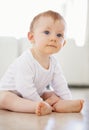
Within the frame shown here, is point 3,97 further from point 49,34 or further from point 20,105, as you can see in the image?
point 49,34

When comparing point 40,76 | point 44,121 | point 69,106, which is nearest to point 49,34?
point 40,76

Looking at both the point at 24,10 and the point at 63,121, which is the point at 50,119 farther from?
the point at 24,10

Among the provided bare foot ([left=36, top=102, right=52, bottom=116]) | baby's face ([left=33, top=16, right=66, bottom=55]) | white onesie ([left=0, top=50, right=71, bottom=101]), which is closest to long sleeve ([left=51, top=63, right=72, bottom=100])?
white onesie ([left=0, top=50, right=71, bottom=101])

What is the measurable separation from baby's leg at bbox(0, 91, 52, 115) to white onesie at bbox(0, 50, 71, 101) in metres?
0.05

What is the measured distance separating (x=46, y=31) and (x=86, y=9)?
1.48 meters

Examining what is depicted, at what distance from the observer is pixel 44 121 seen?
4.21 ft

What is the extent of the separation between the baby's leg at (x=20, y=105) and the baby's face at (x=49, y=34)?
0.27m

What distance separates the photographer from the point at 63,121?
1.30 metres

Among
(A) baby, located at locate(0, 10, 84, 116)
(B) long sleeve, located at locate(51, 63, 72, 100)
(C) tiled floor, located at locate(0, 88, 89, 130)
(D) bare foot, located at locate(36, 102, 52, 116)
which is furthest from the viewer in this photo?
(B) long sleeve, located at locate(51, 63, 72, 100)

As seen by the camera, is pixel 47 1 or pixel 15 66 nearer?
pixel 15 66

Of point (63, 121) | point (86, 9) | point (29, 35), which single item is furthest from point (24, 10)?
point (63, 121)

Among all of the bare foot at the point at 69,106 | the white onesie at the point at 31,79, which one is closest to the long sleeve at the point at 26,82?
the white onesie at the point at 31,79

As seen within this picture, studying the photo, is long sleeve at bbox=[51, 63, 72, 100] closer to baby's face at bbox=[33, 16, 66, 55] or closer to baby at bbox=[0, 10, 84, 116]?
baby at bbox=[0, 10, 84, 116]

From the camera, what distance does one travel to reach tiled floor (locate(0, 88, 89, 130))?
1.17 metres
